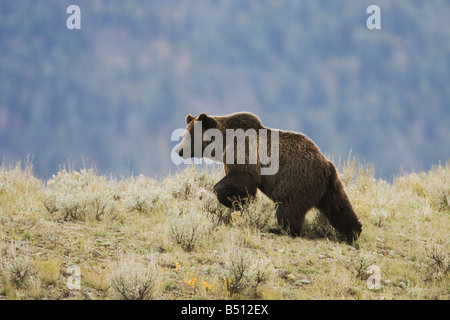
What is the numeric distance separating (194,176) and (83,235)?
4.22 metres

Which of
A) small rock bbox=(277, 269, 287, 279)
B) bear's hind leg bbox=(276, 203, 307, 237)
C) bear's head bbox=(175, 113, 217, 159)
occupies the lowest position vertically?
small rock bbox=(277, 269, 287, 279)

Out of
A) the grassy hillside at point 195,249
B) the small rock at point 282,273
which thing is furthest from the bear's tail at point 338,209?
the small rock at point 282,273

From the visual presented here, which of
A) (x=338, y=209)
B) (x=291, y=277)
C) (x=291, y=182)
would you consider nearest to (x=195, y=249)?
(x=291, y=277)

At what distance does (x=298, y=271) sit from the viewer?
6805 mm

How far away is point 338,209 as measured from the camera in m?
8.04

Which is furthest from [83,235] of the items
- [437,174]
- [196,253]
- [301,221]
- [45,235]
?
[437,174]

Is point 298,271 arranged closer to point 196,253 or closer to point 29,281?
point 196,253

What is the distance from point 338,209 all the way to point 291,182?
0.93m

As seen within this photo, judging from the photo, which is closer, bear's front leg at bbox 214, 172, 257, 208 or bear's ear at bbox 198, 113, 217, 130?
bear's front leg at bbox 214, 172, 257, 208

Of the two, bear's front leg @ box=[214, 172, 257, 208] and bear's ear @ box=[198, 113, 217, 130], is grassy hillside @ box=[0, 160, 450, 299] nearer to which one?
bear's front leg @ box=[214, 172, 257, 208]

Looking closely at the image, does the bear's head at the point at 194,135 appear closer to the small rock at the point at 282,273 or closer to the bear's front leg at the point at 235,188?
the bear's front leg at the point at 235,188

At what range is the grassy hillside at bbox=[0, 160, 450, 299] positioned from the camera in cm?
577

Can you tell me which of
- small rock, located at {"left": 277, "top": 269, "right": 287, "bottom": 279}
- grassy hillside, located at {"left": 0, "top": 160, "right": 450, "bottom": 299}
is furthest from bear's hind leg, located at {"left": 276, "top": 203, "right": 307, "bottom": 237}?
small rock, located at {"left": 277, "top": 269, "right": 287, "bottom": 279}

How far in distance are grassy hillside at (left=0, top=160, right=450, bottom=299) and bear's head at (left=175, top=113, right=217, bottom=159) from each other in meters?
0.97
